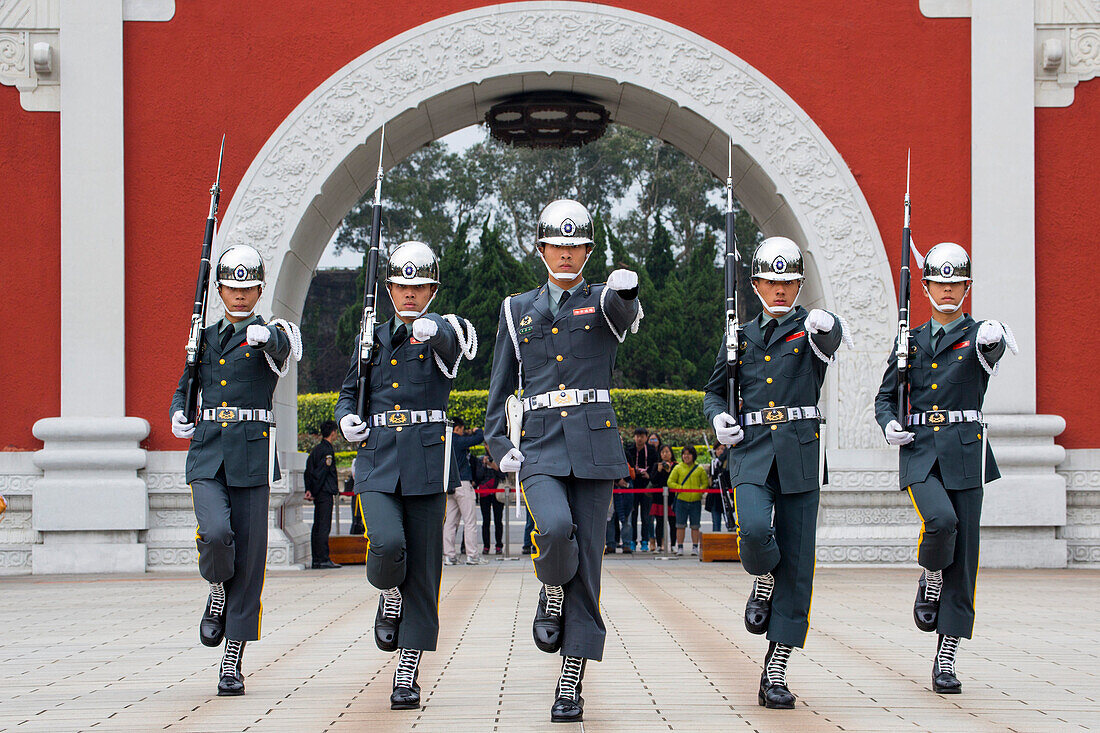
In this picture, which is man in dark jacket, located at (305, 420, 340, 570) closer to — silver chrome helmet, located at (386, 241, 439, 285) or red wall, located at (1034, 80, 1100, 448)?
red wall, located at (1034, 80, 1100, 448)

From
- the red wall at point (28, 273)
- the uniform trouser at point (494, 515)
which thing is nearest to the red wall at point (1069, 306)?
the uniform trouser at point (494, 515)

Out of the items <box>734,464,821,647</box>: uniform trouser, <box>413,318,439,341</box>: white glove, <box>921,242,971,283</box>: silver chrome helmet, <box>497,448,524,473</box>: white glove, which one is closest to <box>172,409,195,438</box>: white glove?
<box>413,318,439,341</box>: white glove

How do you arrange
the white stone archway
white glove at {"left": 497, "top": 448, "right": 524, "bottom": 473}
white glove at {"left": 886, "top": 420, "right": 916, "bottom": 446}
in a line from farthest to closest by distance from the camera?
the white stone archway
white glove at {"left": 886, "top": 420, "right": 916, "bottom": 446}
white glove at {"left": 497, "top": 448, "right": 524, "bottom": 473}

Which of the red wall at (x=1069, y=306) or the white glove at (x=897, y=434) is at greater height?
the red wall at (x=1069, y=306)

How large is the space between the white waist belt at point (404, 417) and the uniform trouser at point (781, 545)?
4.27 ft

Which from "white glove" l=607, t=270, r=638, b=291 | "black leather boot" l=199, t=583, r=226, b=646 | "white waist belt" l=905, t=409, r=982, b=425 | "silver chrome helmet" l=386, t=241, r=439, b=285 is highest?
"silver chrome helmet" l=386, t=241, r=439, b=285

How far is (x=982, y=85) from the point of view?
39.3 feet

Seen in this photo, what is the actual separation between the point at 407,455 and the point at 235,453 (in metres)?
0.84

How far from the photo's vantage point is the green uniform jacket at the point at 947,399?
19.0 feet

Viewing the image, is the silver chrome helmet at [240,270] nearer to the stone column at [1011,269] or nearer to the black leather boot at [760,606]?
the black leather boot at [760,606]

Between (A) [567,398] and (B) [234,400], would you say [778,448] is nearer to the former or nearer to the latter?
(A) [567,398]

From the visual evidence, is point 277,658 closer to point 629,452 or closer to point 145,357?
point 145,357

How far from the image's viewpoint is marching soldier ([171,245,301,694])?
218 inches

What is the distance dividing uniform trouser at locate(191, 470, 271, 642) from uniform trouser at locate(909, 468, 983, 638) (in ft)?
9.29
